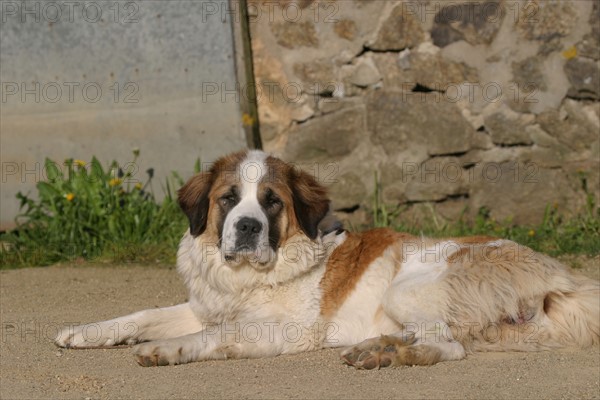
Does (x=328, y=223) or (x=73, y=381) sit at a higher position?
(x=328, y=223)

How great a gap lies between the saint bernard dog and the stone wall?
2.39 meters

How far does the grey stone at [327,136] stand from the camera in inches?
310

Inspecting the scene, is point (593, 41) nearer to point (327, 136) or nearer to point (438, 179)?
point (438, 179)

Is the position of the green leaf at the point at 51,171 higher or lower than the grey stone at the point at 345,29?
lower

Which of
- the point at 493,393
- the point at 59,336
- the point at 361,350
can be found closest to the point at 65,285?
the point at 59,336

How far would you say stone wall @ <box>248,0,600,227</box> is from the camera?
7.61 metres

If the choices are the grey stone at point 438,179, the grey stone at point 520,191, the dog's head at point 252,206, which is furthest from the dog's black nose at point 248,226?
the grey stone at point 520,191

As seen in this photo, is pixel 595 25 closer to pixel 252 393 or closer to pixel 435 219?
pixel 435 219

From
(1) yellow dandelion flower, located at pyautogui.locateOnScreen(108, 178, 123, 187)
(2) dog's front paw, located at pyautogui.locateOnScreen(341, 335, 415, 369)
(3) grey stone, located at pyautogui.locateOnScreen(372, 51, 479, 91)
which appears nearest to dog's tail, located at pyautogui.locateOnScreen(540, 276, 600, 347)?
(2) dog's front paw, located at pyautogui.locateOnScreen(341, 335, 415, 369)

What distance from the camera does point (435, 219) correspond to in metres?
7.83

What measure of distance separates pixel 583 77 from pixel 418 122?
4.39 ft

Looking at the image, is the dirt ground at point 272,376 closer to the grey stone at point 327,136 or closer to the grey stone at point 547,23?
the grey stone at point 327,136

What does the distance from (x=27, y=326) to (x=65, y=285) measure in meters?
1.05

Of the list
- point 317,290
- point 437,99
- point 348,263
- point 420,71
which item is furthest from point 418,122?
point 317,290
